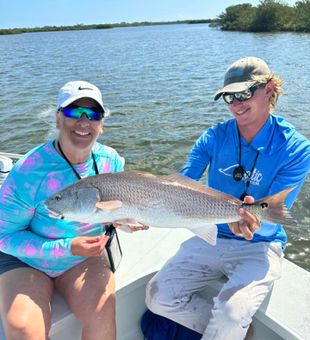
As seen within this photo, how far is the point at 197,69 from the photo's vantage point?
20.0 meters

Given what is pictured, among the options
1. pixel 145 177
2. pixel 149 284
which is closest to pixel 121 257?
pixel 149 284

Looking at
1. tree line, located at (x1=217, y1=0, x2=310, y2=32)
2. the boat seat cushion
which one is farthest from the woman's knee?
tree line, located at (x1=217, y1=0, x2=310, y2=32)

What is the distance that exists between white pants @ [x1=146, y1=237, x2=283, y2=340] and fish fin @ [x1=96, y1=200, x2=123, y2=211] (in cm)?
80

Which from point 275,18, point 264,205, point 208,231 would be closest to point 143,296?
point 208,231

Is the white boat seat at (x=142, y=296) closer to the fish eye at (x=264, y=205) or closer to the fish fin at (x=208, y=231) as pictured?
the fish fin at (x=208, y=231)

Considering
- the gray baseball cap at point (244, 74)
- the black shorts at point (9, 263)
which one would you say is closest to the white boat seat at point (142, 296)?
the black shorts at point (9, 263)

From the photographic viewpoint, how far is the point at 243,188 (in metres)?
3.07

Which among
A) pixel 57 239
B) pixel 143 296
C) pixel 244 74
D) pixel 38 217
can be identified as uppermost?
pixel 244 74

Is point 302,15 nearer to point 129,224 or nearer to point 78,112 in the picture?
point 78,112

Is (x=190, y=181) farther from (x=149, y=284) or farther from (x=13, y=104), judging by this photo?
(x=13, y=104)

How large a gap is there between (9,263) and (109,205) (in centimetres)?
86

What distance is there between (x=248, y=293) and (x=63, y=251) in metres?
1.23

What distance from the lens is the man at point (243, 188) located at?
2826 millimetres

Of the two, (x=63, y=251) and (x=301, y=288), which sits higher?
(x=63, y=251)
